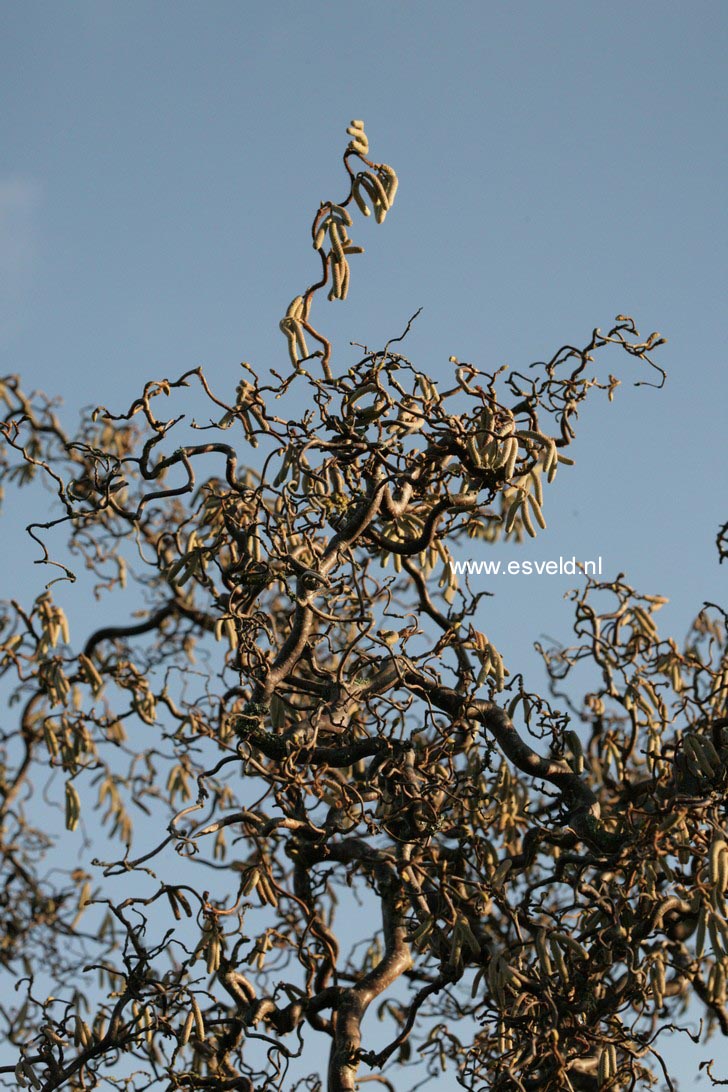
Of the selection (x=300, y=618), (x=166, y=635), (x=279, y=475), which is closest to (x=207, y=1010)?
(x=300, y=618)

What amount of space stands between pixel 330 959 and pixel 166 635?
9.33 feet

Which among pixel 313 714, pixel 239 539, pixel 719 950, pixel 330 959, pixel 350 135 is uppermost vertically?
pixel 350 135

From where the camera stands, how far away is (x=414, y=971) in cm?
491

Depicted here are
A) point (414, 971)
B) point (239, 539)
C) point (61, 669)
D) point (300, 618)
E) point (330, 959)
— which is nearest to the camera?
point (300, 618)

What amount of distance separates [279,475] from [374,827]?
108cm

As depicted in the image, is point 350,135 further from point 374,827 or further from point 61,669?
point 61,669

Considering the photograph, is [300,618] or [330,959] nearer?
[300,618]

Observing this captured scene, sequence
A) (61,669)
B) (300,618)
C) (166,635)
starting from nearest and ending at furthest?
1. (300,618)
2. (61,669)
3. (166,635)

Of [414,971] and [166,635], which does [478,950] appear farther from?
[166,635]

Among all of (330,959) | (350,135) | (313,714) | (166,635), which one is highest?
(166,635)

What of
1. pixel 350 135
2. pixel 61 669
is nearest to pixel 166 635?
pixel 61 669

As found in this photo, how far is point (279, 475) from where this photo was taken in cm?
416

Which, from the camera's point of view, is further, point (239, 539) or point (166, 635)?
point (166, 635)

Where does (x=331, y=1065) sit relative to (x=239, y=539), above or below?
below
